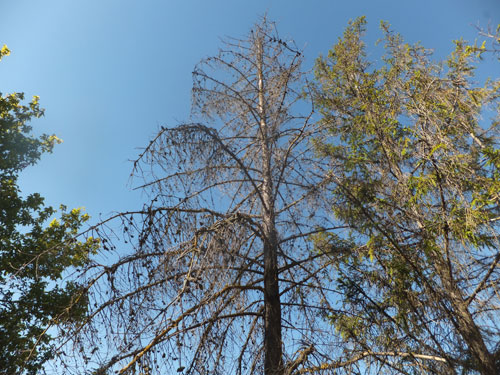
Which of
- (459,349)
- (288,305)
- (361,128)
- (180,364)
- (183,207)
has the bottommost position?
(180,364)

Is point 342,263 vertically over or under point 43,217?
under

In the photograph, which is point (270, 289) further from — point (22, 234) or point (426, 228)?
point (22, 234)

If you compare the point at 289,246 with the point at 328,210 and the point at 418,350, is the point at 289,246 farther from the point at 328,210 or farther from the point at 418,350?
the point at 418,350

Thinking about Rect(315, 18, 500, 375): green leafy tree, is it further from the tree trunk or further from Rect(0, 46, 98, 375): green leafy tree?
Rect(0, 46, 98, 375): green leafy tree

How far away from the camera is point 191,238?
12.4 feet

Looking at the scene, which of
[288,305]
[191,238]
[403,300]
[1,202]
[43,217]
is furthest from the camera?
[43,217]

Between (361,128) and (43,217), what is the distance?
9.03 metres

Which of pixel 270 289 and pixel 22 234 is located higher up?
pixel 22 234

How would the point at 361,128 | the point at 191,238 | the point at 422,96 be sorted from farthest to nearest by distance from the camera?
the point at 361,128 < the point at 422,96 < the point at 191,238

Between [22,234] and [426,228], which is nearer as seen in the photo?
[426,228]

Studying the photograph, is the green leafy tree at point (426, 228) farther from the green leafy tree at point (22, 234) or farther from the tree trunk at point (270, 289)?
the green leafy tree at point (22, 234)

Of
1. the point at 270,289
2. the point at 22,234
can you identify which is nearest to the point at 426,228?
the point at 270,289

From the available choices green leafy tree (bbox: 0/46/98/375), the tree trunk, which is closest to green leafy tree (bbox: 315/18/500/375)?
the tree trunk

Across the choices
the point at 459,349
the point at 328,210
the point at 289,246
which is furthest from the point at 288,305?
the point at 459,349
